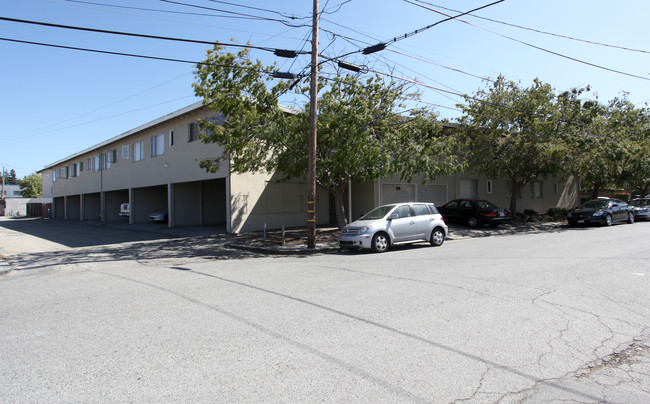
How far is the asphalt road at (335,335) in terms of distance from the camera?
3.50 metres

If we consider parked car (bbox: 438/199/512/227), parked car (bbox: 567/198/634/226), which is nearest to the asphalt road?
parked car (bbox: 438/199/512/227)

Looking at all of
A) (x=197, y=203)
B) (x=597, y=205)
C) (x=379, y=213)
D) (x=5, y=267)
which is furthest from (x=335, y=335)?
(x=597, y=205)

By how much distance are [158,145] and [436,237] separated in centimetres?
1820

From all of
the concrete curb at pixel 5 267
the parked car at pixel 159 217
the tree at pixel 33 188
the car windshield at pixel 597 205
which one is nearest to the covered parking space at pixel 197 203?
the parked car at pixel 159 217

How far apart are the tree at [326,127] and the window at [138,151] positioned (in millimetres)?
12882

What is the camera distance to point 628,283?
758 centimetres

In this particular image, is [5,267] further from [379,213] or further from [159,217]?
[159,217]

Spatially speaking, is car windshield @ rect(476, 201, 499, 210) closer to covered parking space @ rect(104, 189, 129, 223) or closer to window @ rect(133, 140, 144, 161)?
window @ rect(133, 140, 144, 161)

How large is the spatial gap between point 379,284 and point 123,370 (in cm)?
485

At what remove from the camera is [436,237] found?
1472 cm

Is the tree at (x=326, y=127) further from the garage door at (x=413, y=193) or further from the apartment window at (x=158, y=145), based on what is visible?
the apartment window at (x=158, y=145)

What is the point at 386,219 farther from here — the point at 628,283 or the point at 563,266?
the point at 628,283

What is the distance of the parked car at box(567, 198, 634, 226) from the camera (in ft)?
71.3

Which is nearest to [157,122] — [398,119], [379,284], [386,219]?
[398,119]
